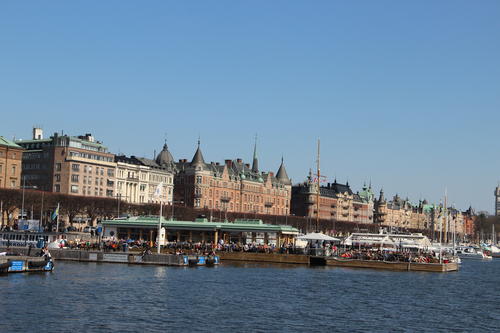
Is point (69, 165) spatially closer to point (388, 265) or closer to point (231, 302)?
point (388, 265)

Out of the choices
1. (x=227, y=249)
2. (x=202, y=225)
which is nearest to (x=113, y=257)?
(x=227, y=249)

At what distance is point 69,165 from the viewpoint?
171250 mm

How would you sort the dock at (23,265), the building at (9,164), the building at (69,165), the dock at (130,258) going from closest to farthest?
the dock at (23,265) < the dock at (130,258) < the building at (9,164) < the building at (69,165)

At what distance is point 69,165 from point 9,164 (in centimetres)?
1501

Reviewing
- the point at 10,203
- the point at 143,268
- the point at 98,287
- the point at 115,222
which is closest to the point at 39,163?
the point at 10,203

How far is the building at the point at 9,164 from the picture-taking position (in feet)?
519

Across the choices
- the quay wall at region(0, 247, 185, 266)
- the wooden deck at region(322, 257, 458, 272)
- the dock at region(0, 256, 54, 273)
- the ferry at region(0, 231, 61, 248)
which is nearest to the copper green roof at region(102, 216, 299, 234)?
the wooden deck at region(322, 257, 458, 272)

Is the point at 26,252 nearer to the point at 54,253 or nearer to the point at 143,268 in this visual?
the point at 54,253

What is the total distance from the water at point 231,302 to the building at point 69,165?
90224 millimetres

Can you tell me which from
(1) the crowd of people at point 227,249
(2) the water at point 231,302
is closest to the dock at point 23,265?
(2) the water at point 231,302

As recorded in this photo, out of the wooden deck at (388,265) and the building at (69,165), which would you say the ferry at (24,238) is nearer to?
the wooden deck at (388,265)

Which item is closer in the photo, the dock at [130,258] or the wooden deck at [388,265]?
the dock at [130,258]

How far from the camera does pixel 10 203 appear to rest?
13475 cm

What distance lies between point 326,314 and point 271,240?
59.2 meters
